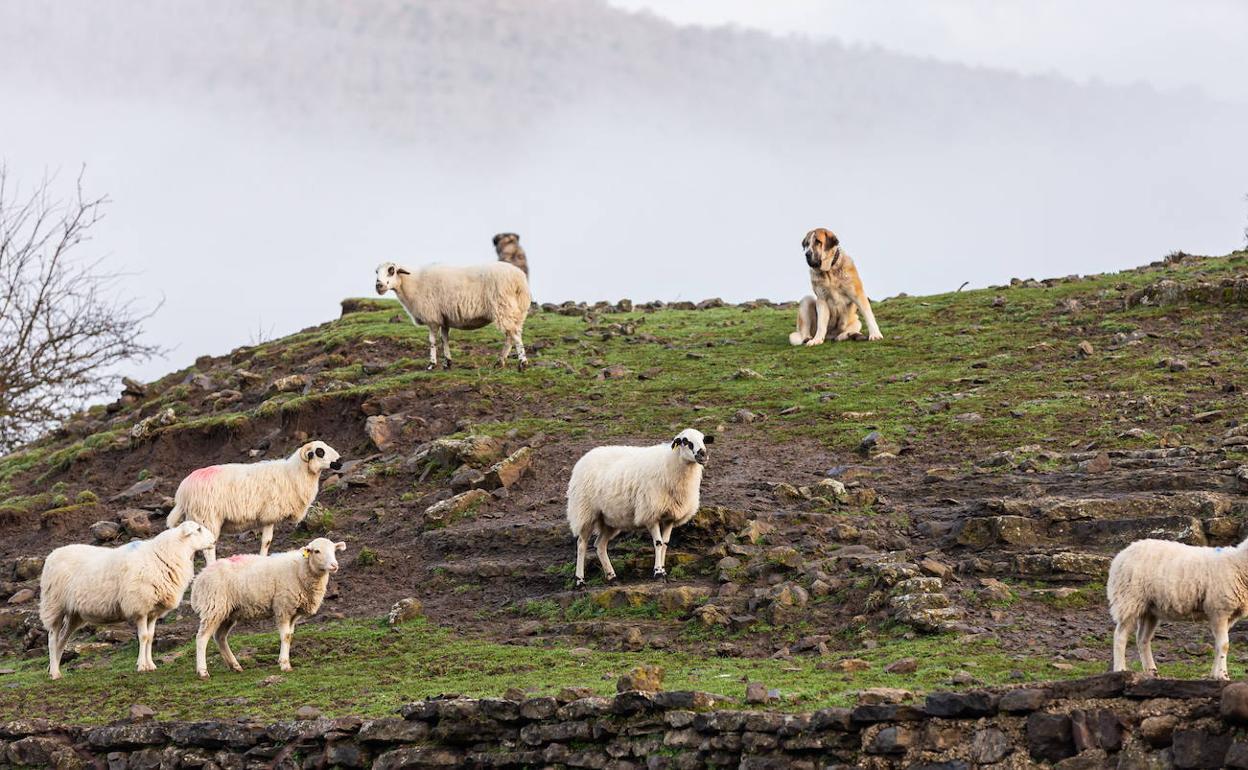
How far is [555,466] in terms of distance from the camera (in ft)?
70.7

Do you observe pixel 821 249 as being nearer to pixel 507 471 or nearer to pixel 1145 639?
pixel 507 471

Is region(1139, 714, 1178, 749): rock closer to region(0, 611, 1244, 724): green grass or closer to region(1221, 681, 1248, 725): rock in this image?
region(1221, 681, 1248, 725): rock

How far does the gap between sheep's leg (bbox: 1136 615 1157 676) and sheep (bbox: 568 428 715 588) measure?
5.92 metres

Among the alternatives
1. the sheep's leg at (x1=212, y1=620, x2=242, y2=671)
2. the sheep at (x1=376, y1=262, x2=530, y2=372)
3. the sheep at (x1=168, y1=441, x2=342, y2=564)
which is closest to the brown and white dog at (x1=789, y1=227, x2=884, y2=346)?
the sheep at (x1=376, y1=262, x2=530, y2=372)

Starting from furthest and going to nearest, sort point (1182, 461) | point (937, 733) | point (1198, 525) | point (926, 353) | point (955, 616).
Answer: point (926, 353) → point (1182, 461) → point (1198, 525) → point (955, 616) → point (937, 733)

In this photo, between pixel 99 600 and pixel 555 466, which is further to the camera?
pixel 555 466

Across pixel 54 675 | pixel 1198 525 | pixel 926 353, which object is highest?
pixel 926 353

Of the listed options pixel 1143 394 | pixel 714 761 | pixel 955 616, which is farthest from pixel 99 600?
pixel 1143 394

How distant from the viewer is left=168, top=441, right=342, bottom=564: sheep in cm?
1845

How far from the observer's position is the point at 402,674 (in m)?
14.4

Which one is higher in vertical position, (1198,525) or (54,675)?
(1198,525)

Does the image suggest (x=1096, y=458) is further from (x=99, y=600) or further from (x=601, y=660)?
(x=99, y=600)

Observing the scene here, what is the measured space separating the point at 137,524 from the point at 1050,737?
16106 millimetres

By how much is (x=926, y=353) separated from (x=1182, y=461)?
33.9ft
